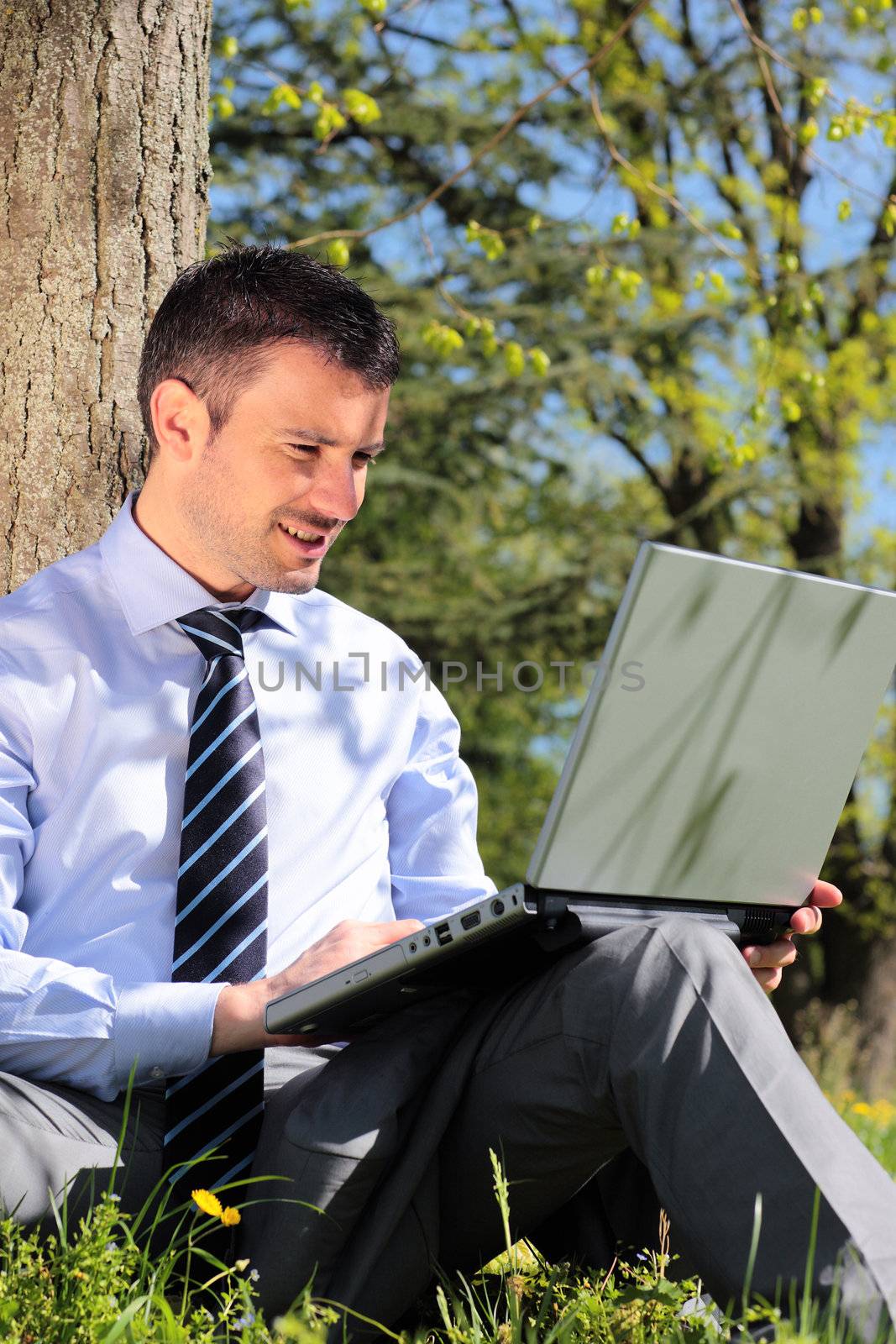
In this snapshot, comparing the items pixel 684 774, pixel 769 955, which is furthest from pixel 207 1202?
pixel 769 955

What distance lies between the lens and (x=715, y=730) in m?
1.76

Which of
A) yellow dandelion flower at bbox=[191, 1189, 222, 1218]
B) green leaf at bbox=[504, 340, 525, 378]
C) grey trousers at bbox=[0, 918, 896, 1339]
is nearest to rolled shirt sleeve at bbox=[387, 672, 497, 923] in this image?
grey trousers at bbox=[0, 918, 896, 1339]

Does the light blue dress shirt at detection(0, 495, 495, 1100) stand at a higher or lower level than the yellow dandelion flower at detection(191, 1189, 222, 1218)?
higher

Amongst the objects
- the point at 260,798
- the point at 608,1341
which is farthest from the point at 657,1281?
the point at 260,798

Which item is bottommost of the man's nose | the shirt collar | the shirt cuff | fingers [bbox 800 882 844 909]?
the shirt cuff

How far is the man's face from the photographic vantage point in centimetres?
240

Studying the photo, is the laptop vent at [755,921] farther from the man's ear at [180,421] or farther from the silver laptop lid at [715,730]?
the man's ear at [180,421]

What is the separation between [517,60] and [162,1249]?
34.0 feet

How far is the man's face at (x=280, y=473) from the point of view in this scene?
2404mm

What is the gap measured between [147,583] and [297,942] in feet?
2.14

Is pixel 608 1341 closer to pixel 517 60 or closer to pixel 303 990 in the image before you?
pixel 303 990

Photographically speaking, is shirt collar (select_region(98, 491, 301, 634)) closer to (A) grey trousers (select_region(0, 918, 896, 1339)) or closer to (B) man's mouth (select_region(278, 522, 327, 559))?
(B) man's mouth (select_region(278, 522, 327, 559))

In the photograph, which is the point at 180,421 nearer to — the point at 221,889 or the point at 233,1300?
the point at 221,889

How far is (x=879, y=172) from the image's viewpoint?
10.9 m
